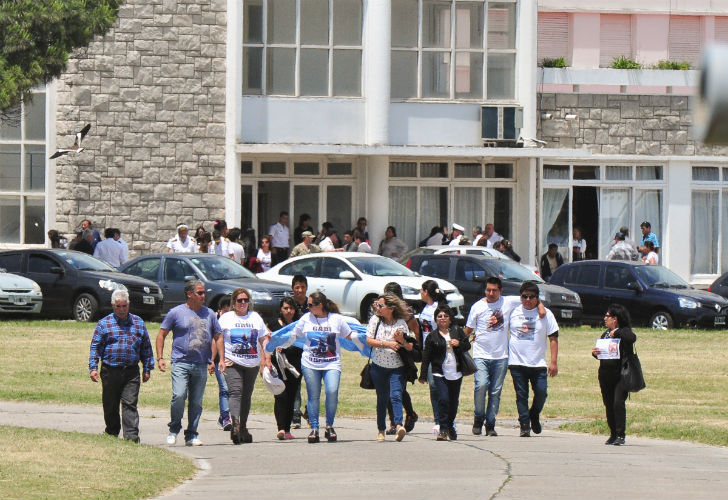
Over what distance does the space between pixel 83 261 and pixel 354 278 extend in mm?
5406

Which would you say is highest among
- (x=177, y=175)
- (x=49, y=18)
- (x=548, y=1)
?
(x=548, y=1)

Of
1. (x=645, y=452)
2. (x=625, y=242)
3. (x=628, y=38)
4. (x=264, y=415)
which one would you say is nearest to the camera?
(x=645, y=452)

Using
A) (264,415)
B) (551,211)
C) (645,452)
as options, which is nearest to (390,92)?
(551,211)

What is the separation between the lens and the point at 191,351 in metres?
14.4

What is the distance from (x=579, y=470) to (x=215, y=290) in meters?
15.4

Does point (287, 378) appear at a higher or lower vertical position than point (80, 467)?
higher

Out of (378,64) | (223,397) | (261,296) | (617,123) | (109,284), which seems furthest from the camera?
(617,123)

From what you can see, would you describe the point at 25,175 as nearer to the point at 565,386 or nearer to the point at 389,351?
the point at 565,386

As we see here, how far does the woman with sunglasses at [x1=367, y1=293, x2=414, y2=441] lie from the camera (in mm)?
14742

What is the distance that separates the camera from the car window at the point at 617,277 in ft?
96.0

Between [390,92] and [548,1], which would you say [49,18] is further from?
[548,1]

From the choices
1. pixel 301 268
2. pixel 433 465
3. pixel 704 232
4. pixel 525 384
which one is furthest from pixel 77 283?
pixel 704 232

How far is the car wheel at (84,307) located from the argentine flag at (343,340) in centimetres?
1316

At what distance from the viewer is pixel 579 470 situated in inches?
486
